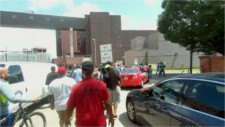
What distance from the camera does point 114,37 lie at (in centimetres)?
4975

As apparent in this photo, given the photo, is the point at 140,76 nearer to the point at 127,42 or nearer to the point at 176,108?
the point at 176,108

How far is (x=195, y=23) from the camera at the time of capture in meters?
12.8

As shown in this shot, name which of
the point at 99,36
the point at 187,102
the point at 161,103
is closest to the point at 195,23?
the point at 161,103

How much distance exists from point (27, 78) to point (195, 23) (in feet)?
42.9

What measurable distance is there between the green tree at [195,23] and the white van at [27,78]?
12083 millimetres

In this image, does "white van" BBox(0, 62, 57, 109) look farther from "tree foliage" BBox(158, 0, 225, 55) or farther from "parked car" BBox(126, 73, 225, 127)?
"tree foliage" BBox(158, 0, 225, 55)

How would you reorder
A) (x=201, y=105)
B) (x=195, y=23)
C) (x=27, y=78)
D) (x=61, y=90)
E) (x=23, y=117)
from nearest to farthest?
1. (x=201, y=105)
2. (x=61, y=90)
3. (x=23, y=117)
4. (x=27, y=78)
5. (x=195, y=23)

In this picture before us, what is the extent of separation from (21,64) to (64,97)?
2.86 m

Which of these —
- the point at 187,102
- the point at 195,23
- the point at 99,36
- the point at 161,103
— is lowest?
the point at 161,103

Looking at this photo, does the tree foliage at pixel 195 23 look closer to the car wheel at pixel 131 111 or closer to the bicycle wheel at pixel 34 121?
the car wheel at pixel 131 111

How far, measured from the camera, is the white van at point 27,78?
15.3 feet

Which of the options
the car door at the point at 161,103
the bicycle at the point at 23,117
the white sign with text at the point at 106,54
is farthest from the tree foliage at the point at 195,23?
the bicycle at the point at 23,117

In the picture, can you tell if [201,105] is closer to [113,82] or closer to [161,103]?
[161,103]

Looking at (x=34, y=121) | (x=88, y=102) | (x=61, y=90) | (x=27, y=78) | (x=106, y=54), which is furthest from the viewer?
(x=106, y=54)
